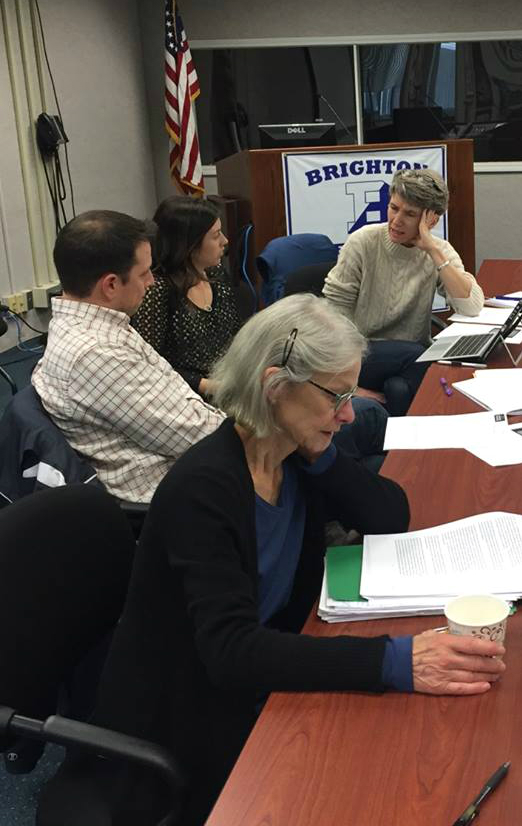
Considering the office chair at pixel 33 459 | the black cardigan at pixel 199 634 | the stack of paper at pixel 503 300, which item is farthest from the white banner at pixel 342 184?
the black cardigan at pixel 199 634

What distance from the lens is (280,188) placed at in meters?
5.04

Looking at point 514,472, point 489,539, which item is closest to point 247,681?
point 489,539

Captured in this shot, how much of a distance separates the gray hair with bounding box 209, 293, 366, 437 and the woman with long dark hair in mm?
1561

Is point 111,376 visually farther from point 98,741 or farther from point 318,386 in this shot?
point 98,741

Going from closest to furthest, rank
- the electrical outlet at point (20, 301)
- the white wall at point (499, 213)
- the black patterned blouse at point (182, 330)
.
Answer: the black patterned blouse at point (182, 330), the electrical outlet at point (20, 301), the white wall at point (499, 213)

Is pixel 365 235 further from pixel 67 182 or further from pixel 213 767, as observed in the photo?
pixel 67 182

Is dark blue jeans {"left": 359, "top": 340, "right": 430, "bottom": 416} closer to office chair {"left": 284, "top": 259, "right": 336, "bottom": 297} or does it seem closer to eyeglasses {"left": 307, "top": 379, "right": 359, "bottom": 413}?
office chair {"left": 284, "top": 259, "right": 336, "bottom": 297}

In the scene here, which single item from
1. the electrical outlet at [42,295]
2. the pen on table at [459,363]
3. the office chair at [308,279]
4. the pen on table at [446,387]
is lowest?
the electrical outlet at [42,295]

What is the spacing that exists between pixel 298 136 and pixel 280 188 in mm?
672

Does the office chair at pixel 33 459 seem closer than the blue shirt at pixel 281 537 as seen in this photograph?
No

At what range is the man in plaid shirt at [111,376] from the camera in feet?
6.67

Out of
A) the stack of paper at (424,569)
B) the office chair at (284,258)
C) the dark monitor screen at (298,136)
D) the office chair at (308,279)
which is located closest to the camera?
the stack of paper at (424,569)

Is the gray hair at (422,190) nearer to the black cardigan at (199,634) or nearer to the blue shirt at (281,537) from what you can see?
the blue shirt at (281,537)

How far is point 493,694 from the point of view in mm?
1112
